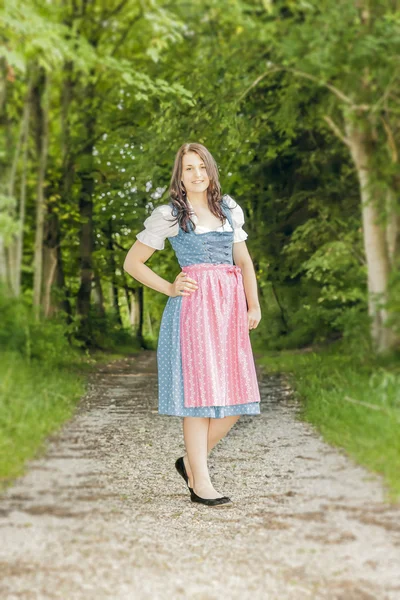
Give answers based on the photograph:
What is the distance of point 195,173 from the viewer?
3.61 metres

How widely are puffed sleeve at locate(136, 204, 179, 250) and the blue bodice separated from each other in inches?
2.4

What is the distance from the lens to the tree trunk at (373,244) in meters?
3.08

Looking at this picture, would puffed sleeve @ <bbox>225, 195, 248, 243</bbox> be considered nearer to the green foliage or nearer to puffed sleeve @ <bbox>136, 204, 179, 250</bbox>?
puffed sleeve @ <bbox>136, 204, 179, 250</bbox>

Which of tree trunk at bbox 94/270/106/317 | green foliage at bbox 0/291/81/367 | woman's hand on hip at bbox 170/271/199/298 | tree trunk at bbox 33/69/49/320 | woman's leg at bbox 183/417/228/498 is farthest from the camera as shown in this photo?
tree trunk at bbox 94/270/106/317

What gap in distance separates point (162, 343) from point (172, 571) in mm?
1304

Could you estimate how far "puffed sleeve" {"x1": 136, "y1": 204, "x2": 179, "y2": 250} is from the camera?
3.57 metres

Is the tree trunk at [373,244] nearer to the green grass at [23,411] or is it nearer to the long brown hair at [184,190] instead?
the long brown hair at [184,190]

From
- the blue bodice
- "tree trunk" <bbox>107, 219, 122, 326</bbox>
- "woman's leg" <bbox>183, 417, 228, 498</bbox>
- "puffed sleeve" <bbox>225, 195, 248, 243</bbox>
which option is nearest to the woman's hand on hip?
the blue bodice

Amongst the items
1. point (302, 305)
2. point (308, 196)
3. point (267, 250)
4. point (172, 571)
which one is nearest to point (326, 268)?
point (302, 305)

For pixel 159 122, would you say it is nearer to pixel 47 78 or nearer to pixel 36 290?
pixel 47 78

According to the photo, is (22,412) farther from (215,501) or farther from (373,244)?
(373,244)

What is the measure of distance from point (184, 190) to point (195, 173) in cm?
12

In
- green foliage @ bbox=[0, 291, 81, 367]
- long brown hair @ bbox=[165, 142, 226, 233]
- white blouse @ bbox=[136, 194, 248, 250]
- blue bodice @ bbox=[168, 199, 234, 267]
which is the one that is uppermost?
long brown hair @ bbox=[165, 142, 226, 233]

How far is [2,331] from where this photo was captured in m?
3.23
